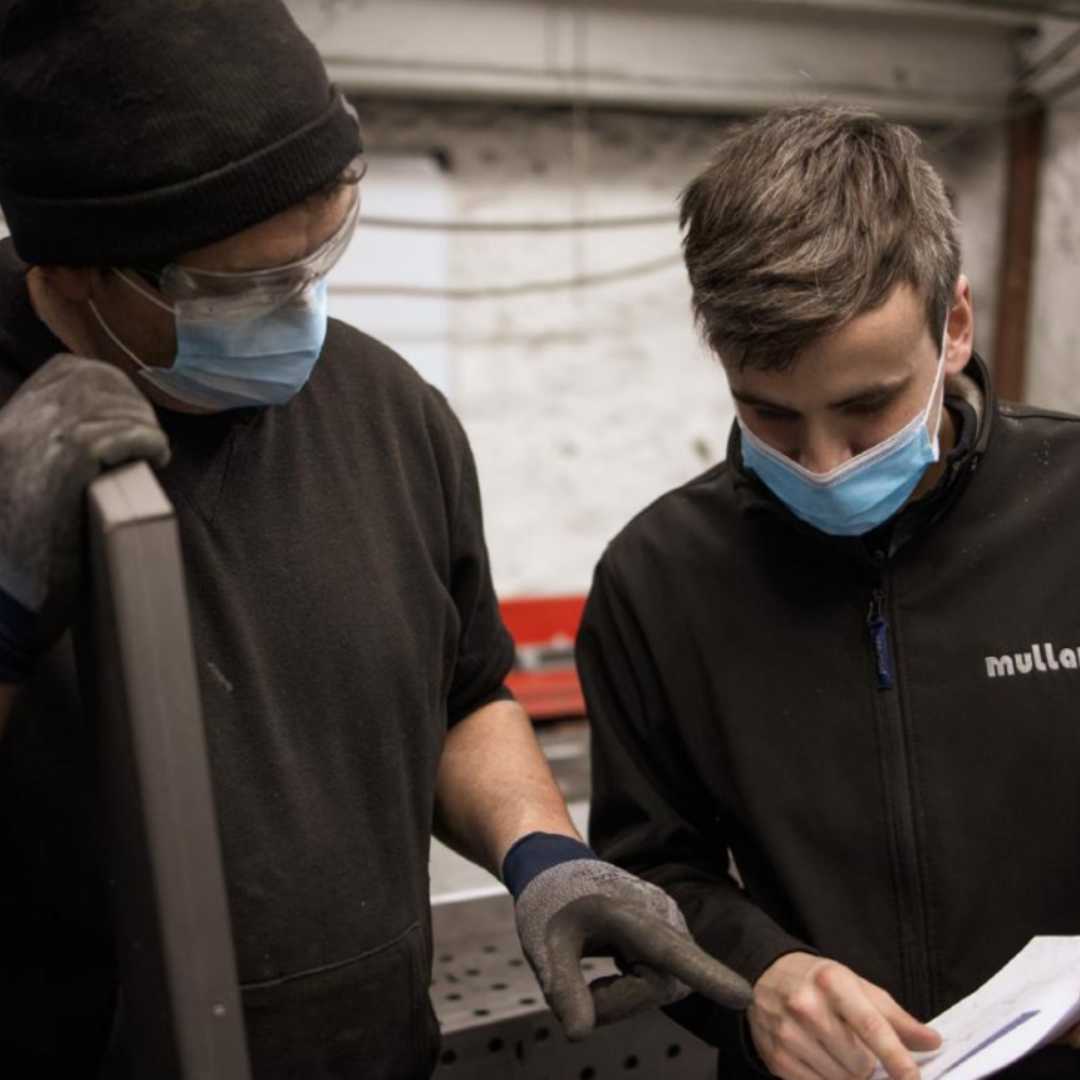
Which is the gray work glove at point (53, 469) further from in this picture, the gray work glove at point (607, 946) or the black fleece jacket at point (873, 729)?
the black fleece jacket at point (873, 729)

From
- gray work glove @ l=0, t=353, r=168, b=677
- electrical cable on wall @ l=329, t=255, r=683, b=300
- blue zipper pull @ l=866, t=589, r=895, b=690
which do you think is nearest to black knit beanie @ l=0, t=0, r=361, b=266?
gray work glove @ l=0, t=353, r=168, b=677

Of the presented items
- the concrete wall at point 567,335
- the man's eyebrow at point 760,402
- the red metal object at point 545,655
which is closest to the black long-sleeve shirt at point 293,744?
the man's eyebrow at point 760,402

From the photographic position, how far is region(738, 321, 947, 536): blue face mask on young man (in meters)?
0.93

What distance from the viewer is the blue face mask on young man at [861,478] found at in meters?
0.93

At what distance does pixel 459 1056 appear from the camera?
1.13 m

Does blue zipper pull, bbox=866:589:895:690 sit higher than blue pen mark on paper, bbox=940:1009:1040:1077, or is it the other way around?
blue zipper pull, bbox=866:589:895:690

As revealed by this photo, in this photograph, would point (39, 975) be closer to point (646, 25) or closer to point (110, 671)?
point (110, 671)

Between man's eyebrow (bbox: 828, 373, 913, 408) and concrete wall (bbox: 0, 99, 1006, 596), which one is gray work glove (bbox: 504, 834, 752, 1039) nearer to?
man's eyebrow (bbox: 828, 373, 913, 408)

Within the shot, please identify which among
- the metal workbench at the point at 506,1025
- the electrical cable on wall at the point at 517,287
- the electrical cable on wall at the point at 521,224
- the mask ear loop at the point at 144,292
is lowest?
the metal workbench at the point at 506,1025

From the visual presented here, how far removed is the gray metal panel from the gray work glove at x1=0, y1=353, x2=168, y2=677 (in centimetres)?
3

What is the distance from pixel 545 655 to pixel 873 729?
55.2 inches

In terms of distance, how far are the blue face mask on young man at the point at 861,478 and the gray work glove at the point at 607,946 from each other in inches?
12.1

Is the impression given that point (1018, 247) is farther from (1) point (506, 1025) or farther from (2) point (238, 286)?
(2) point (238, 286)

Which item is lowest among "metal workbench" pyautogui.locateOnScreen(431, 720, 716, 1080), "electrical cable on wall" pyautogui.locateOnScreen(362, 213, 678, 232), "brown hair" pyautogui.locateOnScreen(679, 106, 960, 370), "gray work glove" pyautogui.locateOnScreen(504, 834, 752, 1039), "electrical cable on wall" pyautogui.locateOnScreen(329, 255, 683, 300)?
"metal workbench" pyautogui.locateOnScreen(431, 720, 716, 1080)
